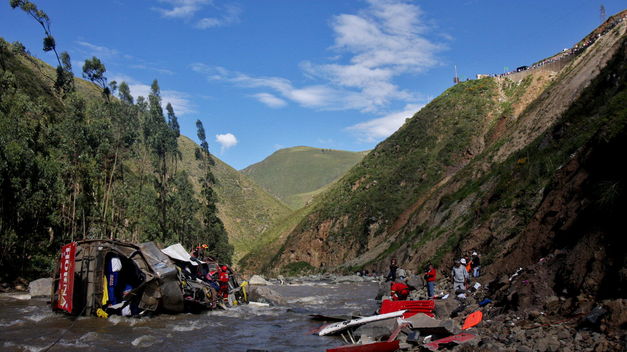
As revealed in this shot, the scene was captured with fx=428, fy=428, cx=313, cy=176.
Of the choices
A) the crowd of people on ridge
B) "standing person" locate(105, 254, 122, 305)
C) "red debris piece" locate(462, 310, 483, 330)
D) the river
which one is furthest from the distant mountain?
"red debris piece" locate(462, 310, 483, 330)

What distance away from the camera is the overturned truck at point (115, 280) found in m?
14.2

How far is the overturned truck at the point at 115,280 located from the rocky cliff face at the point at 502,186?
11.9m

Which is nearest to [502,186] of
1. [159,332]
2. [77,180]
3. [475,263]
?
[475,263]

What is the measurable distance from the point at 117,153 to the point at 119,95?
17.6 meters

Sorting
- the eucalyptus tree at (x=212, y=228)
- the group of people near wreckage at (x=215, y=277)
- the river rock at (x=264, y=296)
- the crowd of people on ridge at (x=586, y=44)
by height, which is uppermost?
the crowd of people on ridge at (x=586, y=44)

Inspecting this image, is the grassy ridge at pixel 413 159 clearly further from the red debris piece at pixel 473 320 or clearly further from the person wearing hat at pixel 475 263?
the red debris piece at pixel 473 320

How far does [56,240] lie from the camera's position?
34.6 metres

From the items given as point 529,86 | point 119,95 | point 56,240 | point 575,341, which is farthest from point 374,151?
point 575,341

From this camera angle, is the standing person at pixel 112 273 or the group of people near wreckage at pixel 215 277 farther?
the group of people near wreckage at pixel 215 277

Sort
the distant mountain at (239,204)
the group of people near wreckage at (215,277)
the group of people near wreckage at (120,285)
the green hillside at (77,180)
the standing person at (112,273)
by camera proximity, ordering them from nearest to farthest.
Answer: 1. the group of people near wreckage at (120,285)
2. the standing person at (112,273)
3. the group of people near wreckage at (215,277)
4. the green hillside at (77,180)
5. the distant mountain at (239,204)

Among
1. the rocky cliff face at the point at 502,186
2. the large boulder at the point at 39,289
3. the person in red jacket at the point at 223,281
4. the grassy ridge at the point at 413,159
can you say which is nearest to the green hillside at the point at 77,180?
the large boulder at the point at 39,289

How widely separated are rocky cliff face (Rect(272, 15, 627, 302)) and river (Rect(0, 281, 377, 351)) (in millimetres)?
7117

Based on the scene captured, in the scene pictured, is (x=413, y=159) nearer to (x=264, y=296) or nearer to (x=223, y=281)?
(x=264, y=296)

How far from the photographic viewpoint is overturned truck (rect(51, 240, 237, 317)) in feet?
46.8
